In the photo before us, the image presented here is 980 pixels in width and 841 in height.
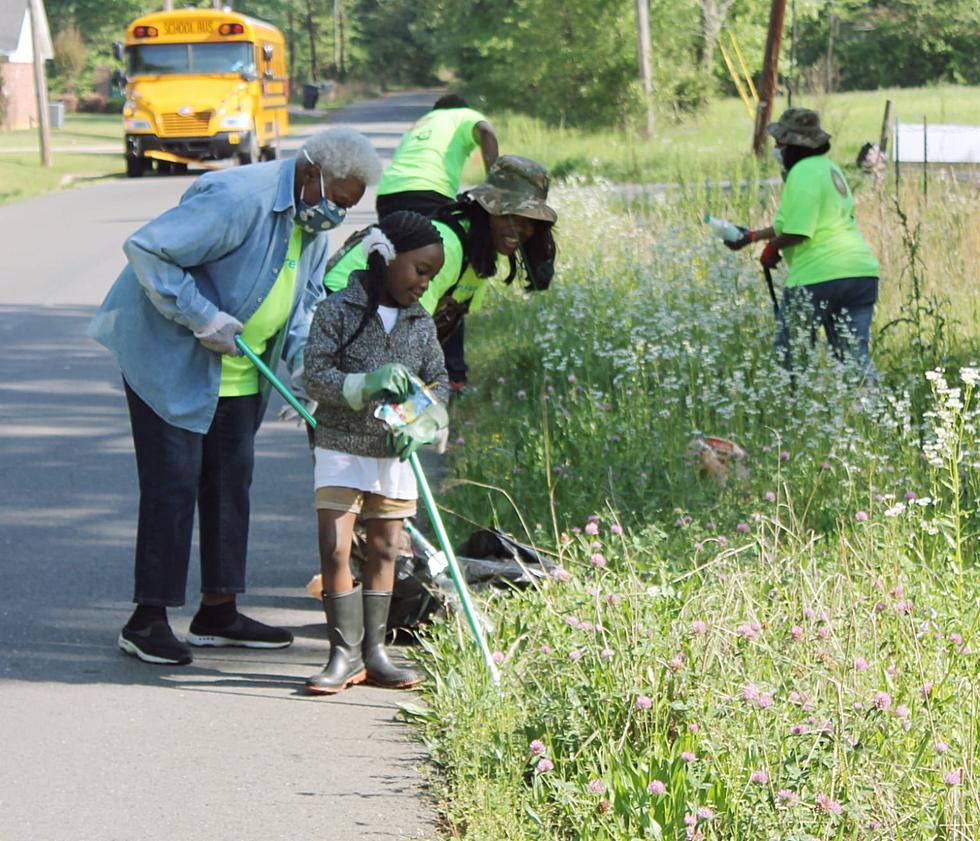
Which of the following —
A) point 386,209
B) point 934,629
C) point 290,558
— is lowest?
point 290,558

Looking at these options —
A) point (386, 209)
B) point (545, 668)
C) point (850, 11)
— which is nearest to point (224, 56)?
point (386, 209)

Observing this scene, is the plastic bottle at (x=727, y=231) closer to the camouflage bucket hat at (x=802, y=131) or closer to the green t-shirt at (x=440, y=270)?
the camouflage bucket hat at (x=802, y=131)

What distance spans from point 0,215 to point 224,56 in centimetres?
881

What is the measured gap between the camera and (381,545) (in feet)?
17.7

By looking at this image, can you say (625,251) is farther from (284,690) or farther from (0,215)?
(0,215)

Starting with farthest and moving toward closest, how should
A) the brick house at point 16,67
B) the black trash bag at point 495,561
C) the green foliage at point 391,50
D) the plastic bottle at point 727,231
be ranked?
the green foliage at point 391,50, the brick house at point 16,67, the plastic bottle at point 727,231, the black trash bag at point 495,561

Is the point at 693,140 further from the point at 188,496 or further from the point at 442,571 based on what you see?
the point at 188,496

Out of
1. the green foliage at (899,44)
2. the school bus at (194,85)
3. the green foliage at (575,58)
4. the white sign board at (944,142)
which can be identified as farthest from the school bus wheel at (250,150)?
the green foliage at (899,44)

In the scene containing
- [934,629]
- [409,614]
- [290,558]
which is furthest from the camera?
[290,558]

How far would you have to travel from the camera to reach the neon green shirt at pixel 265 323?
560 cm

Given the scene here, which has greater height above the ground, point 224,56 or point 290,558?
point 224,56

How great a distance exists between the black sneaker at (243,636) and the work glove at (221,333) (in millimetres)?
1042

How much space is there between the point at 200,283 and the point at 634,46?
117ft

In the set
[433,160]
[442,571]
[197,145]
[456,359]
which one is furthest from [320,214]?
[197,145]
